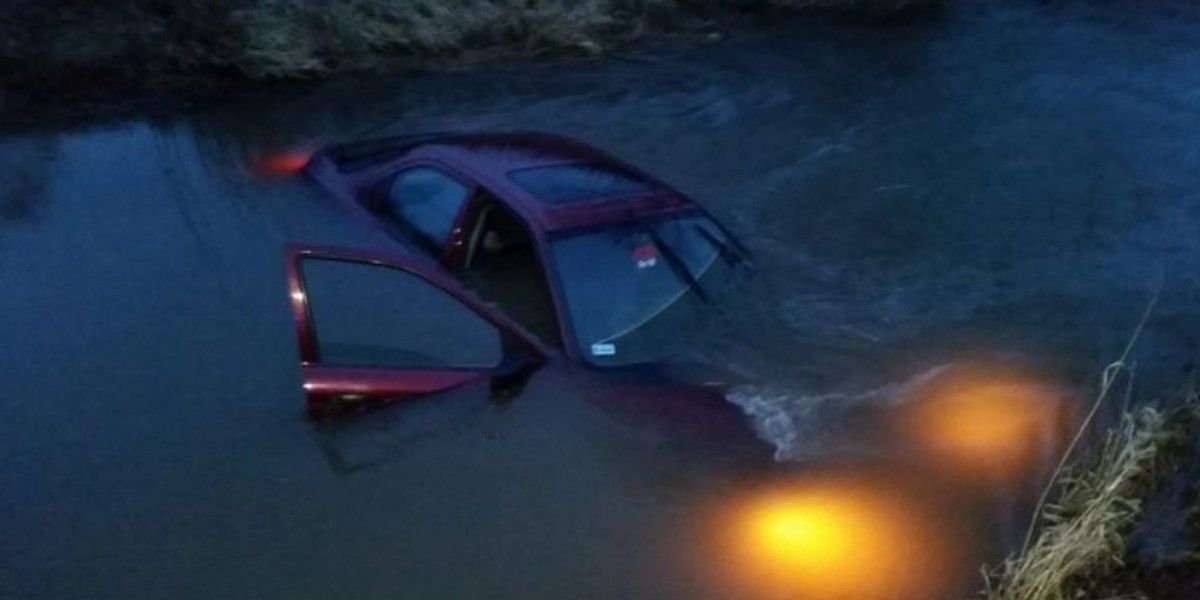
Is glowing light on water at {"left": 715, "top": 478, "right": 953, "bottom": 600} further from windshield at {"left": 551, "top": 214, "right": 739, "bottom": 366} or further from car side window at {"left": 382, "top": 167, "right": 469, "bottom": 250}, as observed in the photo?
car side window at {"left": 382, "top": 167, "right": 469, "bottom": 250}

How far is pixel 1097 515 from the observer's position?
18.9ft

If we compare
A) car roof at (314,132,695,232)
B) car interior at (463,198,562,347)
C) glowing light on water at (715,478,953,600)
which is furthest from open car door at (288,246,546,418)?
glowing light on water at (715,478,953,600)

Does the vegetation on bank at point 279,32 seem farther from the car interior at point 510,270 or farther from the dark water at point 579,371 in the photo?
the car interior at point 510,270

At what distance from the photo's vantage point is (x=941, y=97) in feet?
39.9

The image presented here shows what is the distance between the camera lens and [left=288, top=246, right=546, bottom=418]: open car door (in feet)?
21.3

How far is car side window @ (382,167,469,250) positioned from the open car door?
44.0 inches

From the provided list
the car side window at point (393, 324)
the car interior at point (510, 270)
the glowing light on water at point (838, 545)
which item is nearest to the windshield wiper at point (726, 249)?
the car interior at point (510, 270)

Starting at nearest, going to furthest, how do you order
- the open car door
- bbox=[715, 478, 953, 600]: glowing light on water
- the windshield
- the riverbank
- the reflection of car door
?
bbox=[715, 478, 953, 600]: glowing light on water, the open car door, the windshield, the reflection of car door, the riverbank

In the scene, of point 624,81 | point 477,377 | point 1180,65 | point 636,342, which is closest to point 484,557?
point 477,377

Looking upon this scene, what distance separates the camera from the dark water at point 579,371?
6266mm

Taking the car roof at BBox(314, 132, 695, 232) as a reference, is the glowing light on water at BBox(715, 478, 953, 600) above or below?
below

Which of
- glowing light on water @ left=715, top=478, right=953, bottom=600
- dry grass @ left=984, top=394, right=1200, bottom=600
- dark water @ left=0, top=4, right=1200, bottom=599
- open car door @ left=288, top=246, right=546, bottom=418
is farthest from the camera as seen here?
open car door @ left=288, top=246, right=546, bottom=418

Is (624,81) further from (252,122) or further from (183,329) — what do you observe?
(183,329)

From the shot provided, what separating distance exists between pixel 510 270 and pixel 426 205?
92 centimetres
